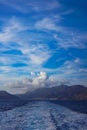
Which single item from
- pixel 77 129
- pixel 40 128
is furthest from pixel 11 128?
pixel 77 129

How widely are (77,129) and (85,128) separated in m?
2.51

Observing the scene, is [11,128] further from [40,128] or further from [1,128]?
[40,128]

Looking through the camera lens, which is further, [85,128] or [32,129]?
[85,128]

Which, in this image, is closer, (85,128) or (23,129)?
(23,129)

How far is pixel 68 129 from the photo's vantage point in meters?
40.4

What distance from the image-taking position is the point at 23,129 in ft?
129

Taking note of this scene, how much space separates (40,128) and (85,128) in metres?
8.44

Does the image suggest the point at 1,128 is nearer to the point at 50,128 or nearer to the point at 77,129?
the point at 50,128

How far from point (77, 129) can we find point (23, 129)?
9.37m

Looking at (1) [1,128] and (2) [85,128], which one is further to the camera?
(2) [85,128]

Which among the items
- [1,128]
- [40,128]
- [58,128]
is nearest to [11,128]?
[1,128]

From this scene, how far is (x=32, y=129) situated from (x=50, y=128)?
3369mm

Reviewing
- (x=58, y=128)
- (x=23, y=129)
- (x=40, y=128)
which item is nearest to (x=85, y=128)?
(x=58, y=128)

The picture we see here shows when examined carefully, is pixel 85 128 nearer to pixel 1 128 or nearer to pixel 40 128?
pixel 40 128
